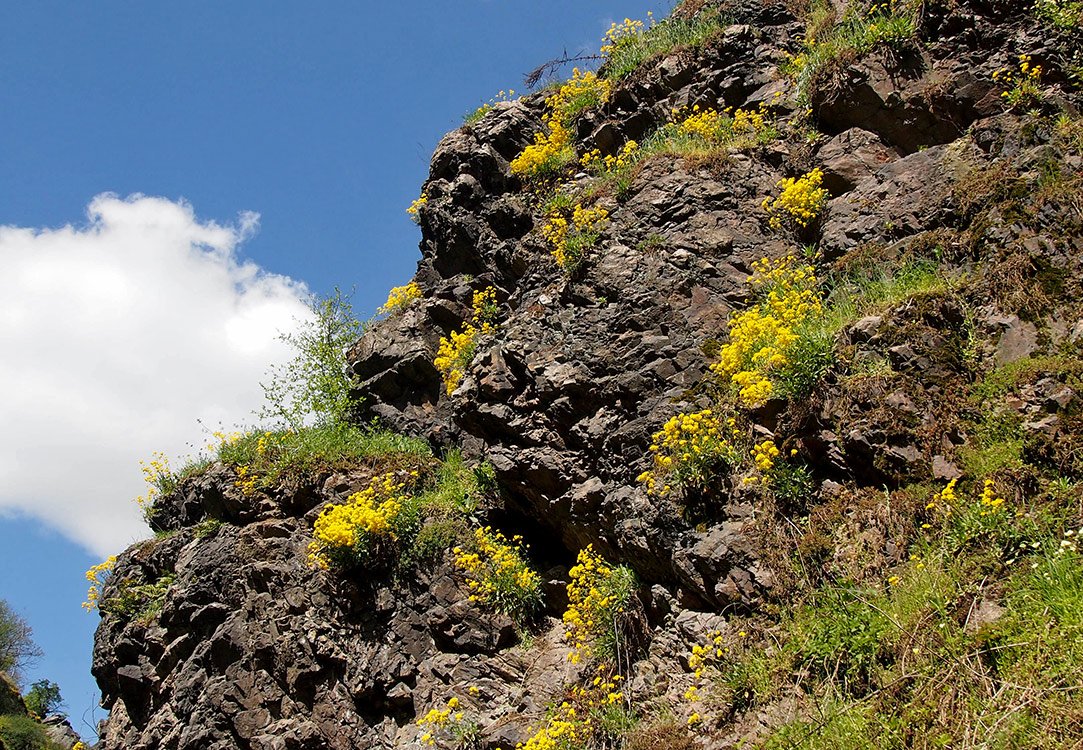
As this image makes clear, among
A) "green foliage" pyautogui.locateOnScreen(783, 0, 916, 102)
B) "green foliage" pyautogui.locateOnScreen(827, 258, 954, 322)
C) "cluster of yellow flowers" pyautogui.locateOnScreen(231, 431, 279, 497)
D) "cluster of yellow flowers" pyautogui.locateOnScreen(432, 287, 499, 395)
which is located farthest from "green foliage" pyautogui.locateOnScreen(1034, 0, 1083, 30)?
"cluster of yellow flowers" pyautogui.locateOnScreen(231, 431, 279, 497)

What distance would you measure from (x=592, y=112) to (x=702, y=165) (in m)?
3.82

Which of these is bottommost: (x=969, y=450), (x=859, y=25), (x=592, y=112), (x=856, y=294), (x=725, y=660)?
(x=725, y=660)

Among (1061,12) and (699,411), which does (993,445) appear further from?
(1061,12)

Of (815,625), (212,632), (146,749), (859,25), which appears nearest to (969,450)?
(815,625)

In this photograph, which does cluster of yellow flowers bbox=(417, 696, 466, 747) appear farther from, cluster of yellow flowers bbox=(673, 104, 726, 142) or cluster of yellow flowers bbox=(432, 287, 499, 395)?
cluster of yellow flowers bbox=(673, 104, 726, 142)

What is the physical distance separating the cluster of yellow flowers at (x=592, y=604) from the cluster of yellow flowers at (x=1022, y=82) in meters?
7.02

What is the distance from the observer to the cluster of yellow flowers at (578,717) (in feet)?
24.4

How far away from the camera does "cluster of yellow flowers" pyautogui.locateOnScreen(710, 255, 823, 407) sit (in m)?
7.71

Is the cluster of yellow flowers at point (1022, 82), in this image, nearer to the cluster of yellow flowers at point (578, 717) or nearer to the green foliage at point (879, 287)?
the green foliage at point (879, 287)

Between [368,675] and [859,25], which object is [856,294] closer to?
[859,25]

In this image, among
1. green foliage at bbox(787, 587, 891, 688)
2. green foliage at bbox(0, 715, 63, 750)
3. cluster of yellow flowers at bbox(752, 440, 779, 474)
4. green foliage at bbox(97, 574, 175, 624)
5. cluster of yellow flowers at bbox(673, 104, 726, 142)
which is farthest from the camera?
green foliage at bbox(0, 715, 63, 750)

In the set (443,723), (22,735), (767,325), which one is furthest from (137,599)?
(22,735)

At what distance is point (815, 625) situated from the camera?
6027mm

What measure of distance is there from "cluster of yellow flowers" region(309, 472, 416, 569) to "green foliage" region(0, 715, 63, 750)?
21817mm
